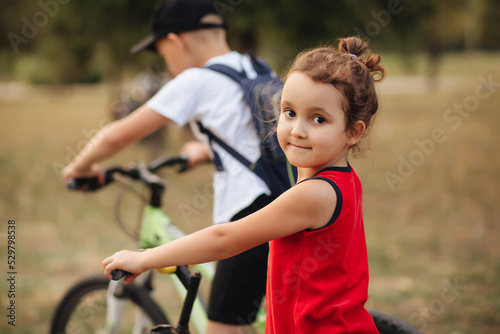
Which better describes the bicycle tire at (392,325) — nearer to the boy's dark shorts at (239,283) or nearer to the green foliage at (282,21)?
the boy's dark shorts at (239,283)

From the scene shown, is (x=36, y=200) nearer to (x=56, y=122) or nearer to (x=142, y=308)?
(x=142, y=308)

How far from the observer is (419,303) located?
4.37 m

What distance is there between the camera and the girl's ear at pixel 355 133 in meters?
1.49

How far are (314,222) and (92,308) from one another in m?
1.89

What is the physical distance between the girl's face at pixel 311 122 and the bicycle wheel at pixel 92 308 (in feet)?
4.68

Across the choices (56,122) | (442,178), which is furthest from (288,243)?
(56,122)

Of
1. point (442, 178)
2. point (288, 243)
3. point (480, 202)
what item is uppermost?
point (288, 243)

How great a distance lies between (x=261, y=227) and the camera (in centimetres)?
143

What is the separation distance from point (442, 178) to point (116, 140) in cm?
723

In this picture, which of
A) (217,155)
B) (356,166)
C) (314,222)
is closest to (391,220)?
(356,166)

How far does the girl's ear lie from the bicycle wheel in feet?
4.85

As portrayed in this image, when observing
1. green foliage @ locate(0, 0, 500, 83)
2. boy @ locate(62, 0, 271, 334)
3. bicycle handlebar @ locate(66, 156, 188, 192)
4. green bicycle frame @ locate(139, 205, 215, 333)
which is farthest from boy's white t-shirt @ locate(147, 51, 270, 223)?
green foliage @ locate(0, 0, 500, 83)

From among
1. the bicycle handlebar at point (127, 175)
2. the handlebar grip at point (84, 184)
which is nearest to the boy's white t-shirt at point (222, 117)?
the bicycle handlebar at point (127, 175)

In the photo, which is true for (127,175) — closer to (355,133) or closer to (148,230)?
(148,230)
